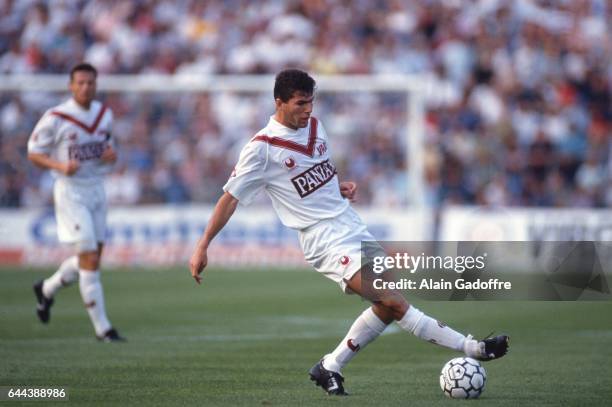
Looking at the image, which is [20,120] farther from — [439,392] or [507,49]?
[439,392]

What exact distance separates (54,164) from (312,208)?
4881mm

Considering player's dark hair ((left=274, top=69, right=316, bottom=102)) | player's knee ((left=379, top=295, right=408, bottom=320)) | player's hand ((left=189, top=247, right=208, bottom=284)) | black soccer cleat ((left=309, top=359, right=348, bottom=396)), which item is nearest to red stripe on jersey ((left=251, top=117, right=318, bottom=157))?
player's dark hair ((left=274, top=69, right=316, bottom=102))

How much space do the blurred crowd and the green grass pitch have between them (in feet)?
21.1

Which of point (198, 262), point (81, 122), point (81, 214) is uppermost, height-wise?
point (81, 122)

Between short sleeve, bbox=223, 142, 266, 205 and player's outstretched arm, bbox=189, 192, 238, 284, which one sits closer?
player's outstretched arm, bbox=189, 192, 238, 284

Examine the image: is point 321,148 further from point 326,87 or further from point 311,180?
point 326,87

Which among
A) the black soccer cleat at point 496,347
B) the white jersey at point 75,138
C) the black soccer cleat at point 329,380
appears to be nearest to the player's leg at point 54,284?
the white jersey at point 75,138

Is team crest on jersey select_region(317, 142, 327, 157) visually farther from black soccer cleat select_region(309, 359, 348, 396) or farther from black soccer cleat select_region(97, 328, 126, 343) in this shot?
black soccer cleat select_region(97, 328, 126, 343)

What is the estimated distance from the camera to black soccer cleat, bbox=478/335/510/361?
838 cm

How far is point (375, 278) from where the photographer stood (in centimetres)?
872

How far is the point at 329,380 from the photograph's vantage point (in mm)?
8789

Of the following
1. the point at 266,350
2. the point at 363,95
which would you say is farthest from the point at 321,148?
the point at 363,95

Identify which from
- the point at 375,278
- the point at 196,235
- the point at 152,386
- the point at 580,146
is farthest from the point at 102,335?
the point at 580,146

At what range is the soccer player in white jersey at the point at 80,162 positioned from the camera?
516 inches
